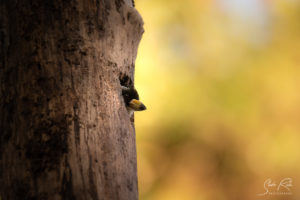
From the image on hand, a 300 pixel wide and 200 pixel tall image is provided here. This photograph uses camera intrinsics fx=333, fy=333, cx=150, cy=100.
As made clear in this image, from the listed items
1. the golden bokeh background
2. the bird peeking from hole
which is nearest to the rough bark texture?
the bird peeking from hole

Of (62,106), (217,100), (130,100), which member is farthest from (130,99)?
(217,100)

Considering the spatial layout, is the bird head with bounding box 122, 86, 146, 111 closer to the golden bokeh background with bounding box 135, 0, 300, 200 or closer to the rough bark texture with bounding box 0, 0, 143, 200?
the rough bark texture with bounding box 0, 0, 143, 200

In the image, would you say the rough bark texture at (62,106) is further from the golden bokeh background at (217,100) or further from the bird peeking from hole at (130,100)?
the golden bokeh background at (217,100)

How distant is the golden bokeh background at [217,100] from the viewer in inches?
98.6

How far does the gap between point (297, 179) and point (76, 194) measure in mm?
2104

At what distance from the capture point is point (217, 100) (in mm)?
2695

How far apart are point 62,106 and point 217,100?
2032 millimetres

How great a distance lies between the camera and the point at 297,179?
242 centimetres

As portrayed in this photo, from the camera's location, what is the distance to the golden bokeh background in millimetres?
2504

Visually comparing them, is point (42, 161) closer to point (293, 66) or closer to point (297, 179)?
point (297, 179)

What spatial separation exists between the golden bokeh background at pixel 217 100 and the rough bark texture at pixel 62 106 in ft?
5.39

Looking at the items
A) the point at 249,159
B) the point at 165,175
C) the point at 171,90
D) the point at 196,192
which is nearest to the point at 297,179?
the point at 249,159

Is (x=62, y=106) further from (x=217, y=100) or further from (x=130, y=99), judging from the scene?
(x=217, y=100)

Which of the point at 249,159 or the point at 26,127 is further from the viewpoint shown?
the point at 249,159
